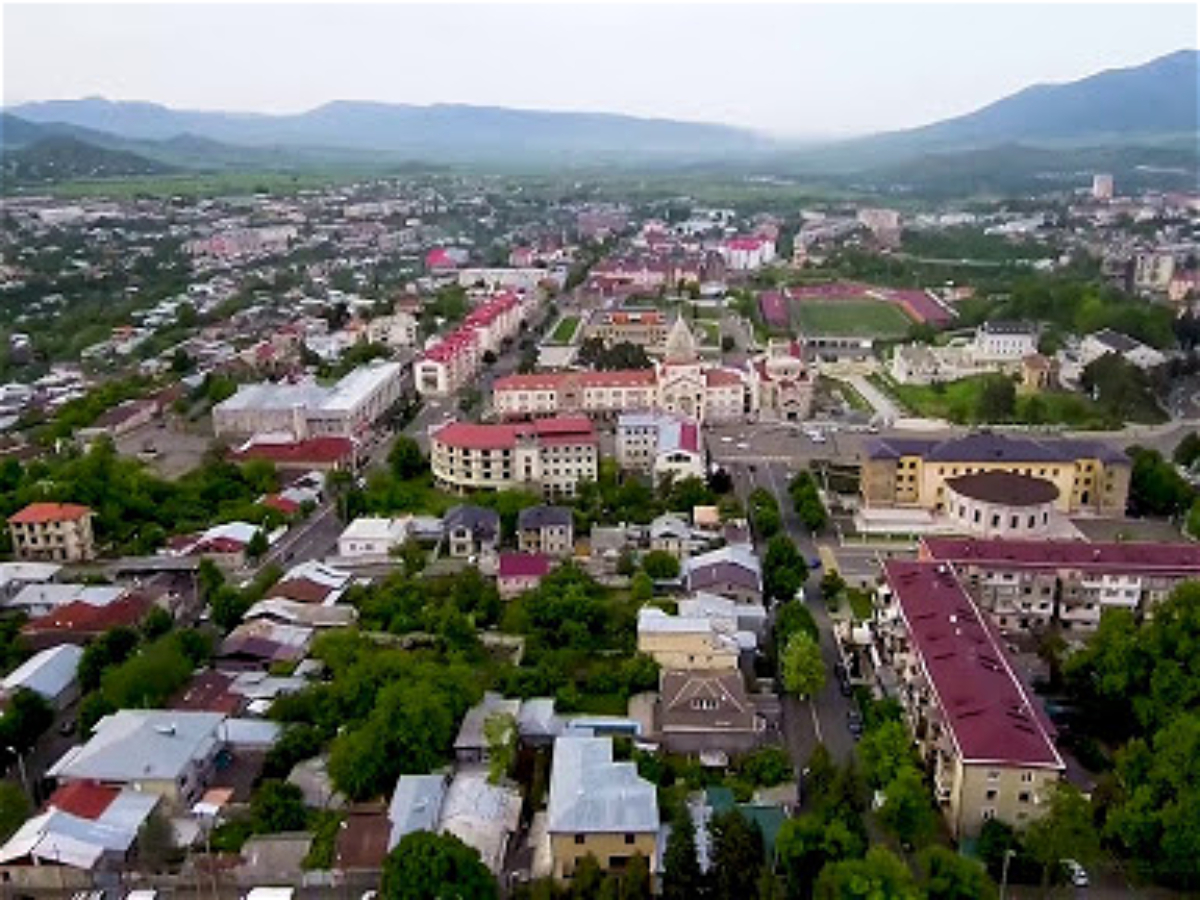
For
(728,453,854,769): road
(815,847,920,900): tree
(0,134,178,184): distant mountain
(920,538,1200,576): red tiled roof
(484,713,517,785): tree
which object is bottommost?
(728,453,854,769): road

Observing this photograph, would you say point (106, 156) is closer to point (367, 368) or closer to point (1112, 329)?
point (367, 368)

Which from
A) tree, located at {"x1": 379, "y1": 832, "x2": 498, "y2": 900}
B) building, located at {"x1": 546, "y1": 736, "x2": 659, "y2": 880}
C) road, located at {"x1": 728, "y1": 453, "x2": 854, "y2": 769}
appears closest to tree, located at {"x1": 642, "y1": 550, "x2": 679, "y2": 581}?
road, located at {"x1": 728, "y1": 453, "x2": 854, "y2": 769}

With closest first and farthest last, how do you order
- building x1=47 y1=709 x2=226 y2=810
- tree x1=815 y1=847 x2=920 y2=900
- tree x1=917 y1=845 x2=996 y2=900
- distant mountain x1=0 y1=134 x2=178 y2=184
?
tree x1=815 y1=847 x2=920 y2=900 < tree x1=917 y1=845 x2=996 y2=900 < building x1=47 y1=709 x2=226 y2=810 < distant mountain x1=0 y1=134 x2=178 y2=184

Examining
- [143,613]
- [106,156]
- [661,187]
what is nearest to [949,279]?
[143,613]

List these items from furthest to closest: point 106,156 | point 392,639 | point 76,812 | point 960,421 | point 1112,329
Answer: point 106,156
point 1112,329
point 960,421
point 392,639
point 76,812

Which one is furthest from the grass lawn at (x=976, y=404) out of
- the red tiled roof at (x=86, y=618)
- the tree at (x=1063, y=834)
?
the red tiled roof at (x=86, y=618)

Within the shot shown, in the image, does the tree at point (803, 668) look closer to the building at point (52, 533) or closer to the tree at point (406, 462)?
the tree at point (406, 462)

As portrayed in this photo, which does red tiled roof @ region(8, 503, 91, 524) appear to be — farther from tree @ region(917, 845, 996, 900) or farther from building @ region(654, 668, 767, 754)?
tree @ region(917, 845, 996, 900)
